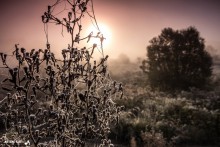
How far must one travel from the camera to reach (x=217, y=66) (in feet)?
138

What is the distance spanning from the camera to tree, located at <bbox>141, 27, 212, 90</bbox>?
24.1 metres

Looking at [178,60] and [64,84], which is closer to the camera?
[64,84]

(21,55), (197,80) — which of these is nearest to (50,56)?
(21,55)

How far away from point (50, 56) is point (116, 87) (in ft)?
2.64

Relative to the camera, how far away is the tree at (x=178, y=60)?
2412 centimetres

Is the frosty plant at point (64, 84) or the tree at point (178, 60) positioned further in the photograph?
the tree at point (178, 60)

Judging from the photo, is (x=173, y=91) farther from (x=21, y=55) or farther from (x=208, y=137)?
(x=21, y=55)

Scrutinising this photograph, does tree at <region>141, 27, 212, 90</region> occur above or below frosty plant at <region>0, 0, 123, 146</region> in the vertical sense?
above

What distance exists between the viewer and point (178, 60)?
24.8 m

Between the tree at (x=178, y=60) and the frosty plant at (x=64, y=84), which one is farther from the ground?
the tree at (x=178, y=60)

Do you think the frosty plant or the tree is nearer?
the frosty plant

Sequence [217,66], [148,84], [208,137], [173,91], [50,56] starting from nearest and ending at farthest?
1. [50,56]
2. [208,137]
3. [173,91]
4. [148,84]
5. [217,66]

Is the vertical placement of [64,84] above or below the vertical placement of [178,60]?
below

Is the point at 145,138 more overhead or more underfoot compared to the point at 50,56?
more underfoot
